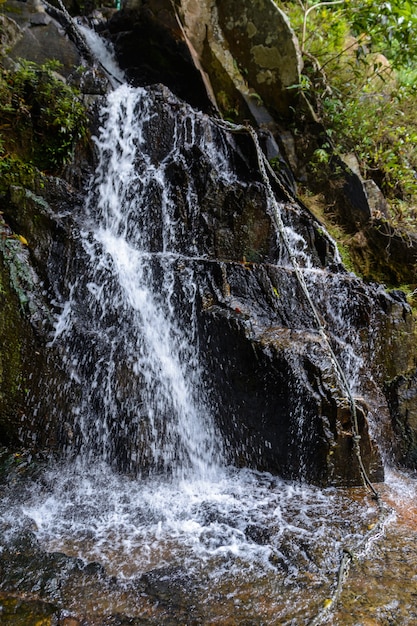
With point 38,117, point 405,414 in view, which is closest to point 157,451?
point 405,414

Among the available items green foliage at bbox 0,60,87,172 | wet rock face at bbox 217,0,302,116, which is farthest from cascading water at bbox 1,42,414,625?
wet rock face at bbox 217,0,302,116

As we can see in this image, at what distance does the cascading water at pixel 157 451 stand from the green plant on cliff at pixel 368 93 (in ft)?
8.70

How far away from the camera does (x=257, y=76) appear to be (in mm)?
7512

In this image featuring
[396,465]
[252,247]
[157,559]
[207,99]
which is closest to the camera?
[157,559]

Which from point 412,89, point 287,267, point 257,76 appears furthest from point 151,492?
point 412,89

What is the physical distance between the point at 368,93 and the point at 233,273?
6022 mm

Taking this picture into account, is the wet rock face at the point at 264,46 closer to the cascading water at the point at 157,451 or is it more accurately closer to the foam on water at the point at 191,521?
the cascading water at the point at 157,451

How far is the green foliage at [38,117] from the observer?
552cm

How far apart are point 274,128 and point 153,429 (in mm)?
6313

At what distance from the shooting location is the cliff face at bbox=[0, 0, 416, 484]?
4195 millimetres

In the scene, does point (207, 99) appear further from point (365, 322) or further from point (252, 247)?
point (365, 322)

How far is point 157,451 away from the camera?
4.29m

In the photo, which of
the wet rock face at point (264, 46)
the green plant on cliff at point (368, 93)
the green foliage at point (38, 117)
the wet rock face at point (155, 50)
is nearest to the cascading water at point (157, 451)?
the green foliage at point (38, 117)

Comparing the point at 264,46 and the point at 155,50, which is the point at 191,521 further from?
the point at 155,50
